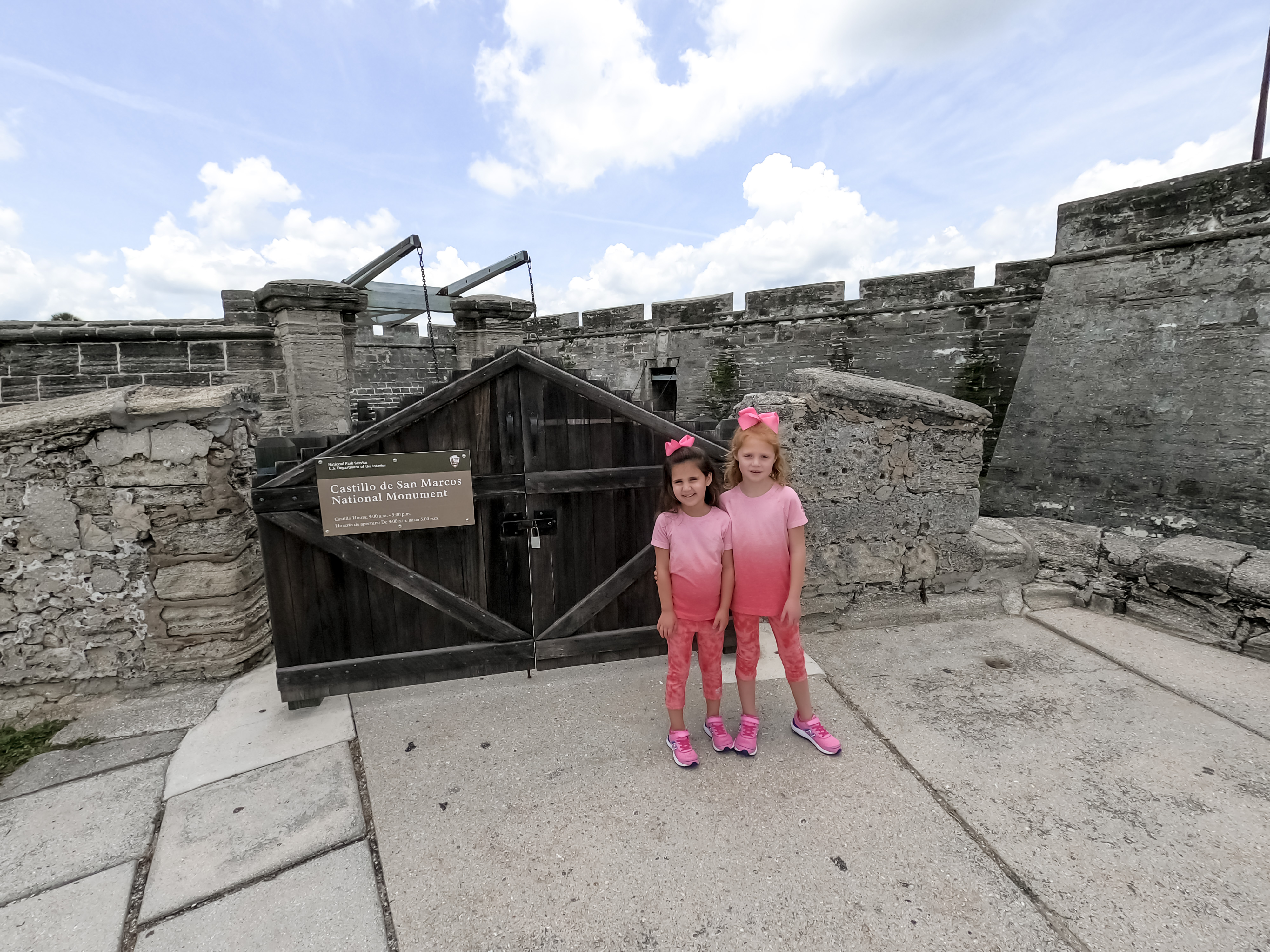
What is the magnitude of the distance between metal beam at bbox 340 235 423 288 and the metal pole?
13.6m

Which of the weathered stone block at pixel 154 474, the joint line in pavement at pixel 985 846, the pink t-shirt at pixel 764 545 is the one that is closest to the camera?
the joint line in pavement at pixel 985 846

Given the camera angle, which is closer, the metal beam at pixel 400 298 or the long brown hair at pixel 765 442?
the long brown hair at pixel 765 442

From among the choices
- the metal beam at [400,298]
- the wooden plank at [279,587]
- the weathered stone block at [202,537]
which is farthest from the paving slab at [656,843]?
the metal beam at [400,298]

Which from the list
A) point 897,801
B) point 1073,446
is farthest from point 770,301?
point 897,801

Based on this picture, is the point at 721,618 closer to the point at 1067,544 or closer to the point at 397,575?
the point at 397,575

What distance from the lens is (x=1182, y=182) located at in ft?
19.1

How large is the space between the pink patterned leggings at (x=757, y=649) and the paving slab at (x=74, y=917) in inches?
89.7

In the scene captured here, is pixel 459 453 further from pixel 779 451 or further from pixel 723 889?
pixel 723 889

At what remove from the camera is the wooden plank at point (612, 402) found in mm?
2801

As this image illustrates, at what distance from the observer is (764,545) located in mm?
2314

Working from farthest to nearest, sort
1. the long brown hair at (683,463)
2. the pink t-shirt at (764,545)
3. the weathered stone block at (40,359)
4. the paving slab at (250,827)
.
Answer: the weathered stone block at (40,359) → the pink t-shirt at (764,545) → the long brown hair at (683,463) → the paving slab at (250,827)

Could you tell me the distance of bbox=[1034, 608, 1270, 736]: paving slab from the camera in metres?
2.65

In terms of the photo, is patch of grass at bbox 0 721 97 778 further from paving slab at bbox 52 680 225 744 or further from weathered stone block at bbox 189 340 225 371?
weathered stone block at bbox 189 340 225 371

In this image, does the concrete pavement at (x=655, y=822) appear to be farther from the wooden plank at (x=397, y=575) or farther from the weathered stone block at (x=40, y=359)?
the weathered stone block at (x=40, y=359)
